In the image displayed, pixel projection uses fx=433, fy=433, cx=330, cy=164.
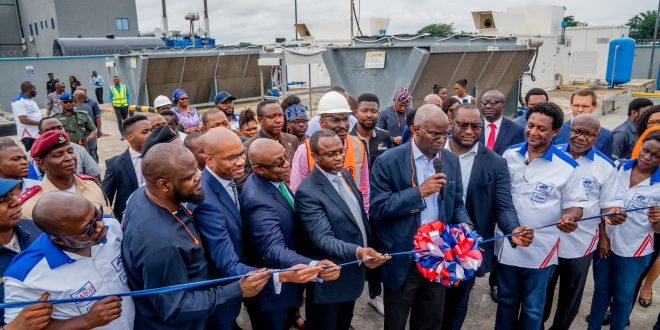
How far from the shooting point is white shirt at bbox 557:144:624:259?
3262mm

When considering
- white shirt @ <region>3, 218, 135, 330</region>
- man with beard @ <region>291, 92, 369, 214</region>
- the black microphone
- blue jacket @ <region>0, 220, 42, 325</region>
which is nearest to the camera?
white shirt @ <region>3, 218, 135, 330</region>

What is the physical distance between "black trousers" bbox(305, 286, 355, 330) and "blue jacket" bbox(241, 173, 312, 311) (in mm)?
197

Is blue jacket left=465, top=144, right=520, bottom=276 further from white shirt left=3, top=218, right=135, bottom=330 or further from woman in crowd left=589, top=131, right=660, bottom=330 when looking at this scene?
white shirt left=3, top=218, right=135, bottom=330

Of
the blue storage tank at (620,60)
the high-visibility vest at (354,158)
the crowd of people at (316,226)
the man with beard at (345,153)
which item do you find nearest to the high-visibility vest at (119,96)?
the crowd of people at (316,226)

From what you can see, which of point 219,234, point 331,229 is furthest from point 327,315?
point 219,234

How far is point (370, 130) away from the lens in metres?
4.89

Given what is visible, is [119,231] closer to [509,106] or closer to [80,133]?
[80,133]

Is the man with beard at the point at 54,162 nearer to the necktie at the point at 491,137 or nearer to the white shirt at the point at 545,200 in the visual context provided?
the white shirt at the point at 545,200

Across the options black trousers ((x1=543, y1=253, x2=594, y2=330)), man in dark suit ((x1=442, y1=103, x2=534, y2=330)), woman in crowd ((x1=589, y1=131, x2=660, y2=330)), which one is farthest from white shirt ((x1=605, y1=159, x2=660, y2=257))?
man in dark suit ((x1=442, y1=103, x2=534, y2=330))

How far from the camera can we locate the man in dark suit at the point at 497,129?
4523mm

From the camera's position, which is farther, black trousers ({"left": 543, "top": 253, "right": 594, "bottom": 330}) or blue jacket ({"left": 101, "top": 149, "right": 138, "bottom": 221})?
blue jacket ({"left": 101, "top": 149, "right": 138, "bottom": 221})

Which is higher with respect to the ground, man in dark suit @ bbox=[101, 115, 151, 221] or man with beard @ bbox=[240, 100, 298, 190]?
man with beard @ bbox=[240, 100, 298, 190]

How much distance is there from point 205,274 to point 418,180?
5.08 ft

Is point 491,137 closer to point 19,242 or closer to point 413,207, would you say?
point 413,207
